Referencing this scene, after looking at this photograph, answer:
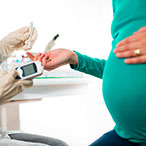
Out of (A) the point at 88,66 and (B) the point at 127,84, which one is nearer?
(B) the point at 127,84

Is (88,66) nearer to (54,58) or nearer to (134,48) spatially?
(54,58)

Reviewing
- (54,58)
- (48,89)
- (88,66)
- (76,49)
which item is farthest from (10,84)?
(76,49)

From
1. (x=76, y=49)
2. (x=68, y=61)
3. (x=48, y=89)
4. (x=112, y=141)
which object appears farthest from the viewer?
(x=76, y=49)

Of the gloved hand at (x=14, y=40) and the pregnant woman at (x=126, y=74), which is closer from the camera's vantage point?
the pregnant woman at (x=126, y=74)

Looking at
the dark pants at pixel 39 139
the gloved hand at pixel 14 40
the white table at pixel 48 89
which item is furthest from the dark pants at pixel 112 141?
the white table at pixel 48 89

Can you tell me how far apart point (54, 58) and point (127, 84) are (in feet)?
0.95

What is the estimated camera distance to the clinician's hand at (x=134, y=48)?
571mm

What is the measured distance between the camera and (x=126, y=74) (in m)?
0.61

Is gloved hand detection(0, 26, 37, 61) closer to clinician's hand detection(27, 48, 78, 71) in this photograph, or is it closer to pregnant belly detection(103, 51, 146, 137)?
clinician's hand detection(27, 48, 78, 71)

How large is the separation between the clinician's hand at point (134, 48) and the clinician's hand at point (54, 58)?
0.74ft

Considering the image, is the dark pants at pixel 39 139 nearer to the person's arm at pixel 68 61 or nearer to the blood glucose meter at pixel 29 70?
the person's arm at pixel 68 61

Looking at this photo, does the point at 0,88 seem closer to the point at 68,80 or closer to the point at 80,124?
the point at 68,80

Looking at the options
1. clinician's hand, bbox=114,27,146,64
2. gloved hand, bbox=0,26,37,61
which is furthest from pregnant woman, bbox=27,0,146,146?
gloved hand, bbox=0,26,37,61

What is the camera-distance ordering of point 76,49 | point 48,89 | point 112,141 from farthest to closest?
1. point 76,49
2. point 48,89
3. point 112,141
